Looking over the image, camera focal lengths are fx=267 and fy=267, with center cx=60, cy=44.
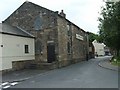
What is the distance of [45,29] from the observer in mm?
33188

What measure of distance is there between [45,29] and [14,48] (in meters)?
6.14

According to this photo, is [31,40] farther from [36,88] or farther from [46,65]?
[36,88]

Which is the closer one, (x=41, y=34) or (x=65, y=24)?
(x=41, y=34)

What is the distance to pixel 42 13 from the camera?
33.6 meters

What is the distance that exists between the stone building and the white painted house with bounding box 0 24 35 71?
1.02 metres

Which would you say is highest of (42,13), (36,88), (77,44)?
(42,13)

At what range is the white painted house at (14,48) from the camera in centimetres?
2602

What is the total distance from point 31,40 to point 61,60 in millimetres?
4669

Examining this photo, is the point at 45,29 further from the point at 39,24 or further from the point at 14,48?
the point at 14,48

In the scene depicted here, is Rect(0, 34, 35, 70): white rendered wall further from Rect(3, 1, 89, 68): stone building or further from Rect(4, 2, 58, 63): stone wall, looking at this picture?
Rect(3, 1, 89, 68): stone building

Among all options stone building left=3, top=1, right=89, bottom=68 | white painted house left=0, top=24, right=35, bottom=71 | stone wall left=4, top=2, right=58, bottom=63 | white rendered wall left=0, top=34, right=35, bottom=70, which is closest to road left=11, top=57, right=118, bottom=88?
white rendered wall left=0, top=34, right=35, bottom=70

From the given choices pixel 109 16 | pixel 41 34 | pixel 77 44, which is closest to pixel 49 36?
pixel 41 34

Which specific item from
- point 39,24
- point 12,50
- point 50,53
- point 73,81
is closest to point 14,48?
point 12,50

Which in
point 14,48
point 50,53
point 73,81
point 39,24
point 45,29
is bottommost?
point 73,81
